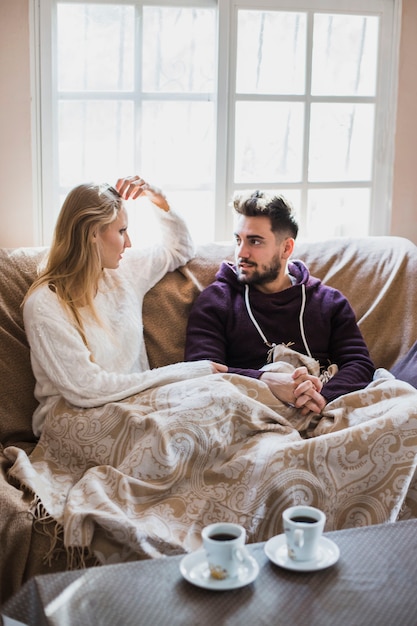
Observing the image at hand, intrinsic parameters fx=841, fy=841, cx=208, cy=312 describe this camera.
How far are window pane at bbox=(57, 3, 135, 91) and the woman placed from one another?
0.58 meters

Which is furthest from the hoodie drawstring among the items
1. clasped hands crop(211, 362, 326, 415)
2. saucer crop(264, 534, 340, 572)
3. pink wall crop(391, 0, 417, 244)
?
saucer crop(264, 534, 340, 572)

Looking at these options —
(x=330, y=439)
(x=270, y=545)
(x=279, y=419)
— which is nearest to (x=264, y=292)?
(x=279, y=419)

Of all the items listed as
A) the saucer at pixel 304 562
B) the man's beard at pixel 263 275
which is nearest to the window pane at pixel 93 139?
the man's beard at pixel 263 275

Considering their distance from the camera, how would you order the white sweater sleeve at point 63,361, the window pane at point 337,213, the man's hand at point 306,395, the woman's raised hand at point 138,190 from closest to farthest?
the white sweater sleeve at point 63,361
the man's hand at point 306,395
the woman's raised hand at point 138,190
the window pane at point 337,213

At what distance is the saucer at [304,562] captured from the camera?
146 centimetres

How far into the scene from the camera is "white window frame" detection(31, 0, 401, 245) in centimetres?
290

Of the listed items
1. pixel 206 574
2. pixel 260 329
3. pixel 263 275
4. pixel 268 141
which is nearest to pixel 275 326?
pixel 260 329

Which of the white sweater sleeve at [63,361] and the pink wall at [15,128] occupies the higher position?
the pink wall at [15,128]

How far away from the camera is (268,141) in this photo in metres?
3.22

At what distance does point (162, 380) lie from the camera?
235 centimetres

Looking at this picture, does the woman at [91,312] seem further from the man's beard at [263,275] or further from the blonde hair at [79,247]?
the man's beard at [263,275]

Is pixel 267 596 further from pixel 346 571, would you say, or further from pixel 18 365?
pixel 18 365

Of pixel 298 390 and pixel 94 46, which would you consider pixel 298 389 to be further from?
pixel 94 46

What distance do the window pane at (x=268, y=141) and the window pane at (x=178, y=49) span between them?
197 mm
